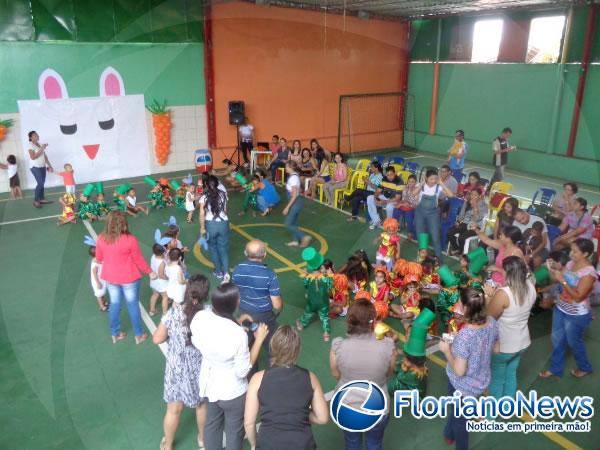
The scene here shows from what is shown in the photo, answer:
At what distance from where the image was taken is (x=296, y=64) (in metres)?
16.5

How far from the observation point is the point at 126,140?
1411 cm

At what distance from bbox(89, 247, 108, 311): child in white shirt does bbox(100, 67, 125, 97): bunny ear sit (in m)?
8.34

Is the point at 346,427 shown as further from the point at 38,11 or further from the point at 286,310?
the point at 38,11

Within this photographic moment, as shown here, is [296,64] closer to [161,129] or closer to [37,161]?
[161,129]

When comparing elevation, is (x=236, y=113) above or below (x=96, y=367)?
above

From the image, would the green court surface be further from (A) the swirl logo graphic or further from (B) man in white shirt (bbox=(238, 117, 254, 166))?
(B) man in white shirt (bbox=(238, 117, 254, 166))

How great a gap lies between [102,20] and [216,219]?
8965mm

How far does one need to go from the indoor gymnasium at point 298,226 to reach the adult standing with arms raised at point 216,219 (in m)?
0.04

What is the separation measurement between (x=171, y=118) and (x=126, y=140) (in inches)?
57.8

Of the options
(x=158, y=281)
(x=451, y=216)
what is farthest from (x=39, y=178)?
(x=451, y=216)

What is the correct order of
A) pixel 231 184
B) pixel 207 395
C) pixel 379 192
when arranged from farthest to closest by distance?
pixel 231 184, pixel 379 192, pixel 207 395

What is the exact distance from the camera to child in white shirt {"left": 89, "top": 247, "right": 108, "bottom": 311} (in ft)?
19.9

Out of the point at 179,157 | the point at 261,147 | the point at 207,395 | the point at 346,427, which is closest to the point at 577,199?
the point at 346,427

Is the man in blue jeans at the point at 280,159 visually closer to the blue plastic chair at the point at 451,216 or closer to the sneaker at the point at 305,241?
the sneaker at the point at 305,241
